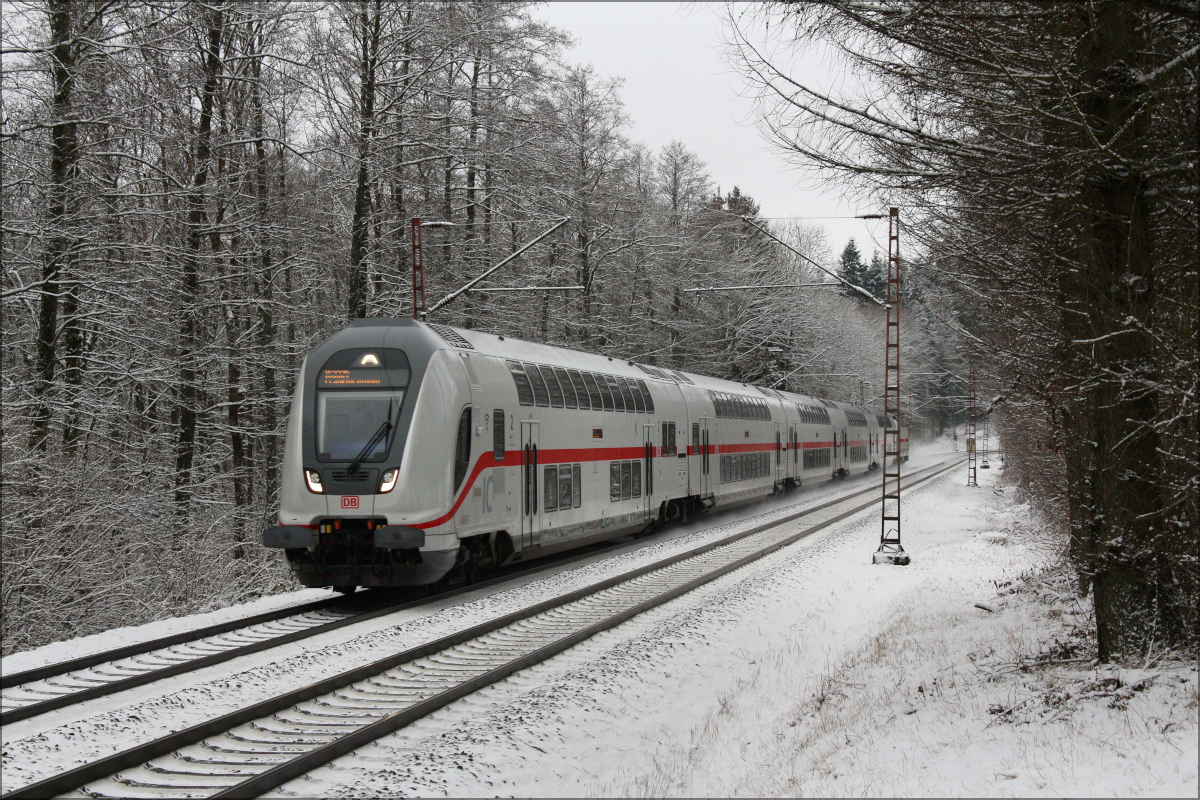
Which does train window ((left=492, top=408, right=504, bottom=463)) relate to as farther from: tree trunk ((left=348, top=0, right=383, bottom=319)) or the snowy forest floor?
tree trunk ((left=348, top=0, right=383, bottom=319))

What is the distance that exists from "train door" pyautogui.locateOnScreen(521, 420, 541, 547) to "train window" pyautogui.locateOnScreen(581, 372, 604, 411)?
238 centimetres

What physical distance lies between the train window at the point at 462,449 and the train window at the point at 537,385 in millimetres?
2280

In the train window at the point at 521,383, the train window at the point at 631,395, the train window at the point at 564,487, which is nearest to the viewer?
the train window at the point at 521,383

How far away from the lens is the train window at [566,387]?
15.8m

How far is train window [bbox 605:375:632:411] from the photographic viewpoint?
1792 cm

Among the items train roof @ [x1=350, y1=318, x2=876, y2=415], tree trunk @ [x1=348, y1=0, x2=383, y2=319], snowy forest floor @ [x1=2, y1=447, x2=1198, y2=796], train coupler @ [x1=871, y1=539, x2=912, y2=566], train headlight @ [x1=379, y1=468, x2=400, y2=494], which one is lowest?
train coupler @ [x1=871, y1=539, x2=912, y2=566]

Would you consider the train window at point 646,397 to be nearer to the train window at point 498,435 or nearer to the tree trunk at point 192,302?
the train window at point 498,435

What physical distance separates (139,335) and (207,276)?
293 cm

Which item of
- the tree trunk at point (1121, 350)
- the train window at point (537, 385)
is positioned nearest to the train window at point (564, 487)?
the train window at point (537, 385)

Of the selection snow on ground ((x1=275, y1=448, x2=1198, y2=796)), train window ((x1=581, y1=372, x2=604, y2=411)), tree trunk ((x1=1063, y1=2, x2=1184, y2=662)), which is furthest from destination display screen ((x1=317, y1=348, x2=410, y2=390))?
tree trunk ((x1=1063, y1=2, x2=1184, y2=662))

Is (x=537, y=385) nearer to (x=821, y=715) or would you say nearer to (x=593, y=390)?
(x=593, y=390)

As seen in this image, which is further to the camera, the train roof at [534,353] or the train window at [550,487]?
the train window at [550,487]

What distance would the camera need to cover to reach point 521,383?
14367mm

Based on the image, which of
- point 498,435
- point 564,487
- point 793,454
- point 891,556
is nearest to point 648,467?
point 564,487
